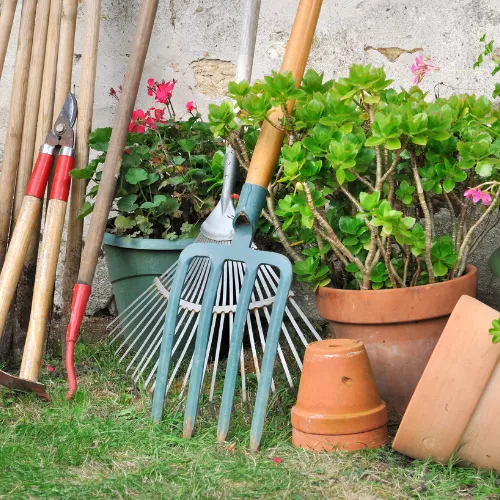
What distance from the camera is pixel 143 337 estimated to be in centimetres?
223

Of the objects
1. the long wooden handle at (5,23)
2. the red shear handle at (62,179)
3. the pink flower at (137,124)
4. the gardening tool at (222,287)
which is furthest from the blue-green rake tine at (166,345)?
the long wooden handle at (5,23)

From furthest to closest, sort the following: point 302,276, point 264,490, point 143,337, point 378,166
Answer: point 143,337
point 302,276
point 378,166
point 264,490

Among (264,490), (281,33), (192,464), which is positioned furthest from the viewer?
(281,33)


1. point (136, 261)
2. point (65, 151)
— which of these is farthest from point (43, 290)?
point (65, 151)

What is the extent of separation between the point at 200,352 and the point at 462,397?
0.59 meters

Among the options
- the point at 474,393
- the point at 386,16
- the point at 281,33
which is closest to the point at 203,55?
the point at 281,33

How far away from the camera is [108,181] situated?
2074mm

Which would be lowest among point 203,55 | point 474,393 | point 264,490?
point 264,490

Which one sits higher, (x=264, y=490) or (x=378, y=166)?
(x=378, y=166)

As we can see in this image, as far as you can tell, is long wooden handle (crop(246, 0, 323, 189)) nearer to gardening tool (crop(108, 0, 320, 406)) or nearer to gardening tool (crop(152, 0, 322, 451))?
gardening tool (crop(152, 0, 322, 451))

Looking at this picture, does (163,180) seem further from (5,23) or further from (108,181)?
Answer: (5,23)

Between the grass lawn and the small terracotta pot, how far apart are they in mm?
34

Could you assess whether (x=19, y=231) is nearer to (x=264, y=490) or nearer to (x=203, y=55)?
(x=203, y=55)

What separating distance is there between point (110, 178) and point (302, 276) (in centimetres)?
63
